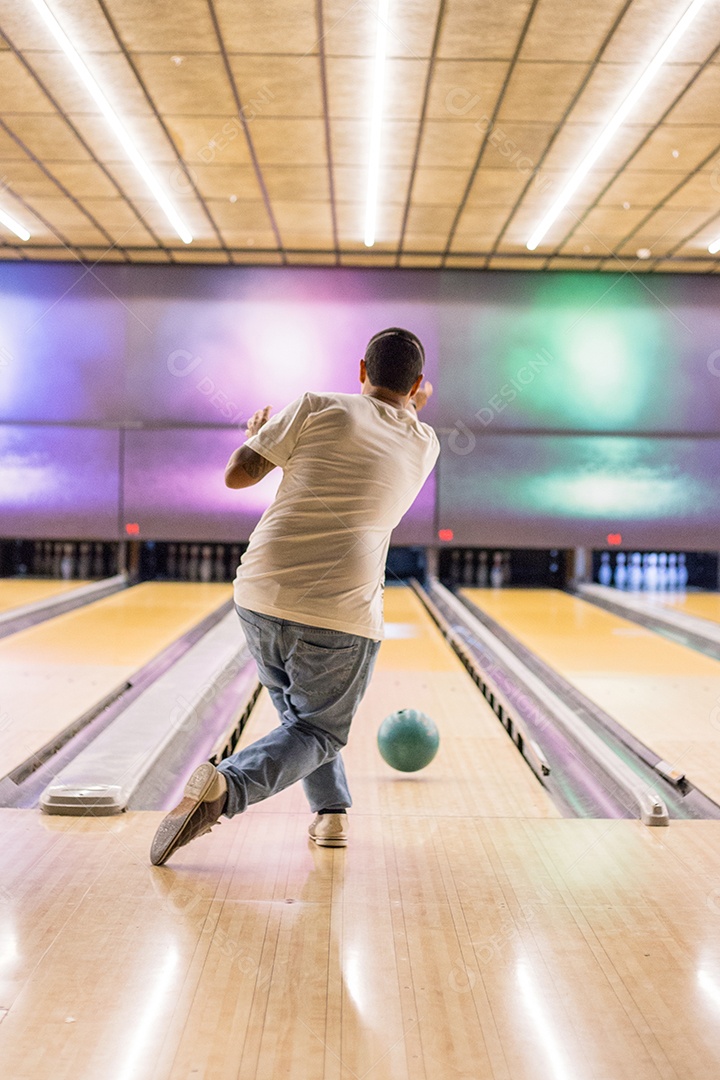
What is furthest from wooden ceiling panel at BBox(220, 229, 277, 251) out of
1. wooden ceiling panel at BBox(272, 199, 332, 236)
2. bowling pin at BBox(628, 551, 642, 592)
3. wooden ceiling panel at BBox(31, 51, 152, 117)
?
bowling pin at BBox(628, 551, 642, 592)

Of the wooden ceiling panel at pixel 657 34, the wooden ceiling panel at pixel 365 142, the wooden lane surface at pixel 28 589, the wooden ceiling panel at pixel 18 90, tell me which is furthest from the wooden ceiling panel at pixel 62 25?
the wooden lane surface at pixel 28 589

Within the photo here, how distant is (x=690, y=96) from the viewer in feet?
15.7

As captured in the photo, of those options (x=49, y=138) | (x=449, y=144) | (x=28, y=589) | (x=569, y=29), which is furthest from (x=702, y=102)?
(x=28, y=589)

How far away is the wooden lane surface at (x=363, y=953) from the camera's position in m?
1.36

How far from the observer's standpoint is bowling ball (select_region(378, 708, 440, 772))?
2873 mm

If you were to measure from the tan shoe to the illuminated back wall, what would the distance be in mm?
6101

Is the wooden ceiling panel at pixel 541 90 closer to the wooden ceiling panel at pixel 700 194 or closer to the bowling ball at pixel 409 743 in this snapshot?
the wooden ceiling panel at pixel 700 194

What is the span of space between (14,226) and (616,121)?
14.6ft

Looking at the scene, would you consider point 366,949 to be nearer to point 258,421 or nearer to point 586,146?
point 258,421

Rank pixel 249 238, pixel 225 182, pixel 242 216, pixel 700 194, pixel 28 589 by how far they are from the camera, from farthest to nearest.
Answer: 1. pixel 249 238
2. pixel 28 589
3. pixel 242 216
4. pixel 700 194
5. pixel 225 182

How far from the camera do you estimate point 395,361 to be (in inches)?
85.1

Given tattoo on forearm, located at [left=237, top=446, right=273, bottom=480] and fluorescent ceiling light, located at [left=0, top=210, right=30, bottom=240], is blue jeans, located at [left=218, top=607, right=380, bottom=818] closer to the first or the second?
tattoo on forearm, located at [left=237, top=446, right=273, bottom=480]

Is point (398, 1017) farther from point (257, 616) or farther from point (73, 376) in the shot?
point (73, 376)

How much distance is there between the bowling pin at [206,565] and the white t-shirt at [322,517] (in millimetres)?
6444
